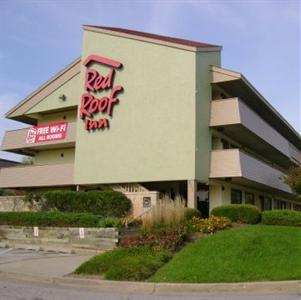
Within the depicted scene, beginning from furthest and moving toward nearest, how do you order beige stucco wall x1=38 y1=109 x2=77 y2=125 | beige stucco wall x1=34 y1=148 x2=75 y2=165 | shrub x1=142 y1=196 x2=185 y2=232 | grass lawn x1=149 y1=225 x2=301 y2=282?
beige stucco wall x1=34 y1=148 x2=75 y2=165 < beige stucco wall x1=38 y1=109 x2=77 y2=125 < shrub x1=142 y1=196 x2=185 y2=232 < grass lawn x1=149 y1=225 x2=301 y2=282

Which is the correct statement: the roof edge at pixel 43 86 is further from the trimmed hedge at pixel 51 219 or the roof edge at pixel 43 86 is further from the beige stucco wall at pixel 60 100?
the trimmed hedge at pixel 51 219

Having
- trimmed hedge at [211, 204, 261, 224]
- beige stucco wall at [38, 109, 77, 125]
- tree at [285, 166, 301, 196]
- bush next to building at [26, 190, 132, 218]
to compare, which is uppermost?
beige stucco wall at [38, 109, 77, 125]

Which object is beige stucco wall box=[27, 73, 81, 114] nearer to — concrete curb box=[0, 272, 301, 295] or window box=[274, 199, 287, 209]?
window box=[274, 199, 287, 209]

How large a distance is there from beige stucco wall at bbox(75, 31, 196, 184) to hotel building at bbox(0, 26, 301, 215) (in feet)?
0.18

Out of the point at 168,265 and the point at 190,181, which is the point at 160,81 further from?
the point at 168,265

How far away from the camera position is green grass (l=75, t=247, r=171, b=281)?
12703 millimetres

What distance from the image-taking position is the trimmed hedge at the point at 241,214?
917 inches

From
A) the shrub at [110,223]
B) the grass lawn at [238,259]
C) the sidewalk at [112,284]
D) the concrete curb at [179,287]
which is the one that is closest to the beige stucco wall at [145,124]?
the shrub at [110,223]

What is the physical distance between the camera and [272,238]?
1493cm

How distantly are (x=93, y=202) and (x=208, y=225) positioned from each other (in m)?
9.08

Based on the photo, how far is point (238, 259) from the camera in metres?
13.2

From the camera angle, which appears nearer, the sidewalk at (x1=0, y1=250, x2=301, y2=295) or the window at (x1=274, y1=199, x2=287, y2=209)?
the sidewalk at (x1=0, y1=250, x2=301, y2=295)

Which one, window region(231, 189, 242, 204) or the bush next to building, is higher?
window region(231, 189, 242, 204)

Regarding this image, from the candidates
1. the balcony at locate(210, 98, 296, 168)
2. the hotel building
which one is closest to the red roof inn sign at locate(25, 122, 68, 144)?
the hotel building
